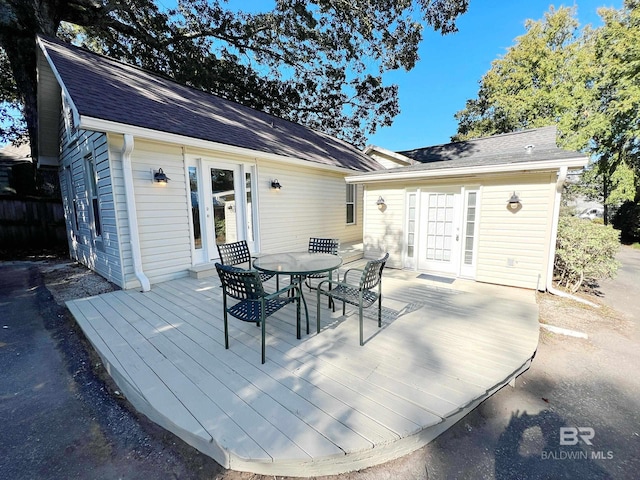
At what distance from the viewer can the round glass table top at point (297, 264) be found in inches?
126

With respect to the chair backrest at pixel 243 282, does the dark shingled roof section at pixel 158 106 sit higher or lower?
higher

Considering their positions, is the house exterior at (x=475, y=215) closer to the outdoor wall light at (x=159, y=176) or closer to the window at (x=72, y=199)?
the outdoor wall light at (x=159, y=176)

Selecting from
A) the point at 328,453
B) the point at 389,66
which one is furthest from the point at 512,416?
the point at 389,66

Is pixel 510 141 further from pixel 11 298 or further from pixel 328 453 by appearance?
pixel 11 298

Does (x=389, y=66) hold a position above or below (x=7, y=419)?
above

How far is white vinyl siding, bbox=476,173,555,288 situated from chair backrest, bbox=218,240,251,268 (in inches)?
179

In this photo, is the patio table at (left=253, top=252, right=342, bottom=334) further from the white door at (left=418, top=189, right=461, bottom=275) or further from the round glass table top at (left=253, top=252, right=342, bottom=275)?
the white door at (left=418, top=189, right=461, bottom=275)

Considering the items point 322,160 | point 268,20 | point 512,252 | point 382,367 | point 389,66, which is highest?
point 268,20

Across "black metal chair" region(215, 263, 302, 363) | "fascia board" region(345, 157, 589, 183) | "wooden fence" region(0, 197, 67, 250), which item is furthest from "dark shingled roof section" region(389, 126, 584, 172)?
"wooden fence" region(0, 197, 67, 250)

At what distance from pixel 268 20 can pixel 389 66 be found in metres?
5.11

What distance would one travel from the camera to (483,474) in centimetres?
171

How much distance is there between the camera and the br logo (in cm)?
197

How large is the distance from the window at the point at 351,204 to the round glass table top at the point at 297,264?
598cm

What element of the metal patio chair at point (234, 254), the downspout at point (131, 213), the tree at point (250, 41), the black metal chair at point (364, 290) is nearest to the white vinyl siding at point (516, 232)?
the black metal chair at point (364, 290)
